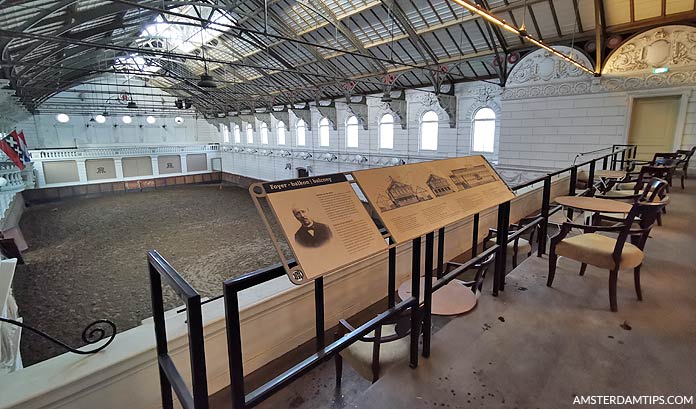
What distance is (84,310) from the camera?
293 inches

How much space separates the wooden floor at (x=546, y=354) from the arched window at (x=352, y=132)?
43.6 feet

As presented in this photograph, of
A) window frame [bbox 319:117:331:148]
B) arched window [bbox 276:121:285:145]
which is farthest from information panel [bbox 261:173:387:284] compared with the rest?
arched window [bbox 276:121:285:145]

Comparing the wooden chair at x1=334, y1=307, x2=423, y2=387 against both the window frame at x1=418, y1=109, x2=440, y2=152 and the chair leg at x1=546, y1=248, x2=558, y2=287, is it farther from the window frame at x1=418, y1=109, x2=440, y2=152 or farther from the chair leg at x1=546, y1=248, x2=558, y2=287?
the window frame at x1=418, y1=109, x2=440, y2=152

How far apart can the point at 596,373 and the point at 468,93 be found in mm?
10859

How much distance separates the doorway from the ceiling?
1.71m

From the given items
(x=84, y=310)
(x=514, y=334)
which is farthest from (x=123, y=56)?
(x=514, y=334)

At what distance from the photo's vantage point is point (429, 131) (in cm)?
1256

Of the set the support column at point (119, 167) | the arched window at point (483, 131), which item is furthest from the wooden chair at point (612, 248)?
the support column at point (119, 167)

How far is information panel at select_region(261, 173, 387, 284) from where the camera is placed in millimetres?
1144

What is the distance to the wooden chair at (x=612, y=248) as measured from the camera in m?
2.26

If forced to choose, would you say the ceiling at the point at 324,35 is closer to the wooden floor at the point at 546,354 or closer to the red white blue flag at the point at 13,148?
the red white blue flag at the point at 13,148

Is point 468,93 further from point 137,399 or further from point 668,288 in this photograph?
point 137,399

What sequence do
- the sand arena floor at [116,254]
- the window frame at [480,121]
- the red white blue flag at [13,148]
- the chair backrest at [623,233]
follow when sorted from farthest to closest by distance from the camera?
the window frame at [480,121]
the red white blue flag at [13,148]
the sand arena floor at [116,254]
the chair backrest at [623,233]

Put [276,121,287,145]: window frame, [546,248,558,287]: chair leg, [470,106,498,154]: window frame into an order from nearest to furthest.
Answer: [546,248,558,287]: chair leg < [470,106,498,154]: window frame < [276,121,287,145]: window frame
